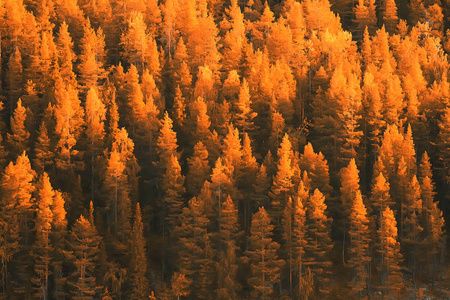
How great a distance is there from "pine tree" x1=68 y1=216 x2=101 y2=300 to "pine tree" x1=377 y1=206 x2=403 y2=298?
92.7 feet

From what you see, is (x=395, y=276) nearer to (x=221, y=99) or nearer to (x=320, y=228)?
(x=320, y=228)

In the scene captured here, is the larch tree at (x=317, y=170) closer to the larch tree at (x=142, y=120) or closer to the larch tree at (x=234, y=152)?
the larch tree at (x=234, y=152)

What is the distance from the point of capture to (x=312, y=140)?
84938 mm

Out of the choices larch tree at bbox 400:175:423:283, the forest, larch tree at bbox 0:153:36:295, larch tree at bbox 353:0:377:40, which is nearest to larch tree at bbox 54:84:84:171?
the forest

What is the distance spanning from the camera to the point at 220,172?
73.2 meters

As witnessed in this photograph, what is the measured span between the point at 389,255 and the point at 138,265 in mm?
24875

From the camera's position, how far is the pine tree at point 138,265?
67625 mm

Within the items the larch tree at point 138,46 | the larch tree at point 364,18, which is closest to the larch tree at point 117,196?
the larch tree at point 138,46

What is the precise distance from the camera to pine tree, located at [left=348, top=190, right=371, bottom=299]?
68.5 m

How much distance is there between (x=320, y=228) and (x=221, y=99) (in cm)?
2814

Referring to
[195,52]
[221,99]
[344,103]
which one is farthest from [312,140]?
[195,52]

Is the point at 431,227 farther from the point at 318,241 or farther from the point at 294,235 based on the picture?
the point at 294,235

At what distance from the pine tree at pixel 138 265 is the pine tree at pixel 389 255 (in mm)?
23479

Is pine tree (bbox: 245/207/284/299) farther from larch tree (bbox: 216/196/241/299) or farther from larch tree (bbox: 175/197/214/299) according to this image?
Answer: larch tree (bbox: 175/197/214/299)
